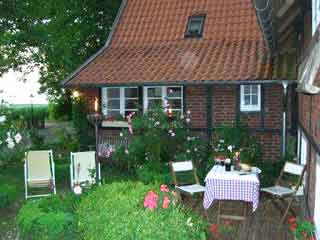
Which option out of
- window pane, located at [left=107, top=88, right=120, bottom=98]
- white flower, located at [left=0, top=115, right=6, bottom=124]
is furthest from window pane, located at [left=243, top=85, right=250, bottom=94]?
white flower, located at [left=0, top=115, right=6, bottom=124]

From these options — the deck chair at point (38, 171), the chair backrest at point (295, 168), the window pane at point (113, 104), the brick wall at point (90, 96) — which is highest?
Answer: the brick wall at point (90, 96)

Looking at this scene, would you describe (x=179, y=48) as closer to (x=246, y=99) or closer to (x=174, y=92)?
(x=174, y=92)

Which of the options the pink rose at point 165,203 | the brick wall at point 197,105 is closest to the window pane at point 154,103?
the brick wall at point 197,105

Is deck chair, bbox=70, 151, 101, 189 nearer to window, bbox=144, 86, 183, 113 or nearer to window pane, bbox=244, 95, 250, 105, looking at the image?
window, bbox=144, 86, 183, 113

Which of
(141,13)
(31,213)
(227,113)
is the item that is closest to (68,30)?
(141,13)

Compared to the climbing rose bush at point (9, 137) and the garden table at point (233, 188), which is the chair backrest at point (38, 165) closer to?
the climbing rose bush at point (9, 137)

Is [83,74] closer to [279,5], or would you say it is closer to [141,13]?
[141,13]

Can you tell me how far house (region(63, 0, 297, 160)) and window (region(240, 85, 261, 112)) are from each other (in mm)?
28

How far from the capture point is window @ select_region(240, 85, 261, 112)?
1189 centimetres

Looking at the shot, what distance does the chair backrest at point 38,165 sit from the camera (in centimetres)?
977

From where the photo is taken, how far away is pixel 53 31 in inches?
604

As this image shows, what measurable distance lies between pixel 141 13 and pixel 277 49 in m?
5.67

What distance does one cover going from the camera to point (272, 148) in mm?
11711

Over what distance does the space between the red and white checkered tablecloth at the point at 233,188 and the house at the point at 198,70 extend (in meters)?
4.13
